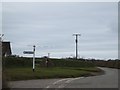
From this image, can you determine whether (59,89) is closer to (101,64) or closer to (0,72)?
(0,72)

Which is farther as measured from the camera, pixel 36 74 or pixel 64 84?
pixel 36 74

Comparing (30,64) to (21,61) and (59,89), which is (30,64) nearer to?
(21,61)

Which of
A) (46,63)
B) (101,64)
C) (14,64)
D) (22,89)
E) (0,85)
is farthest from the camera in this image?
(101,64)

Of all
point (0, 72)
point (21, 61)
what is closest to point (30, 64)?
point (21, 61)

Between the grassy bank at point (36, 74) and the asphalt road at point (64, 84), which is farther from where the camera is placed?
the grassy bank at point (36, 74)

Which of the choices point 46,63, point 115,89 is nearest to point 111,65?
point 46,63

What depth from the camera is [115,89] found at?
21969 mm

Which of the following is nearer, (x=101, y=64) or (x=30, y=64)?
(x=30, y=64)

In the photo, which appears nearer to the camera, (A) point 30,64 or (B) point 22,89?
(B) point 22,89

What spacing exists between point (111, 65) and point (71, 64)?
951 cm

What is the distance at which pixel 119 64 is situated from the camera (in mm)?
76812

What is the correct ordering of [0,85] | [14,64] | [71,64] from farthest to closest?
[71,64]
[14,64]
[0,85]

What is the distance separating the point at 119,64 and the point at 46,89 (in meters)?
56.7

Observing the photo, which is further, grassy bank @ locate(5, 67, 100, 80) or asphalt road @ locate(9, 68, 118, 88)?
grassy bank @ locate(5, 67, 100, 80)
